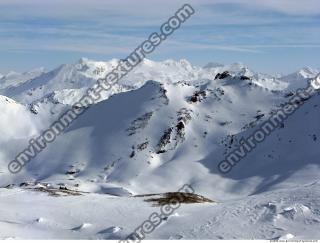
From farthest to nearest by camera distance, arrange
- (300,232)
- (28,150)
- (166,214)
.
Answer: (28,150)
(166,214)
(300,232)

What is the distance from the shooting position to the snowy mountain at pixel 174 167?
41188 mm

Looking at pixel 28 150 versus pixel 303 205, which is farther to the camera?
pixel 28 150

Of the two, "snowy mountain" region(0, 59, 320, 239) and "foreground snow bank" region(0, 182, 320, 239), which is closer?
"foreground snow bank" region(0, 182, 320, 239)

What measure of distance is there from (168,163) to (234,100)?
139ft

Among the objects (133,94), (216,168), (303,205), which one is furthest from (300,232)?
(133,94)

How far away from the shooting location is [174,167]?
136250 millimetres

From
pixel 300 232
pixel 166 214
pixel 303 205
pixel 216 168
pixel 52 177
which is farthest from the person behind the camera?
pixel 52 177

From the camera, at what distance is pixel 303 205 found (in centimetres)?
4169

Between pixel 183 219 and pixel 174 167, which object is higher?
pixel 174 167

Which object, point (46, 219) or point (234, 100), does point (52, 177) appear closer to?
point (234, 100)

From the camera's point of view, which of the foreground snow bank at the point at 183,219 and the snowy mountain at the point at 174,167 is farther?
the snowy mountain at the point at 174,167

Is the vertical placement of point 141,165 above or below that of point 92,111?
below

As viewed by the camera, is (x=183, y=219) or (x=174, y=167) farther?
(x=174, y=167)

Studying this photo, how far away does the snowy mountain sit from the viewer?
41188mm
